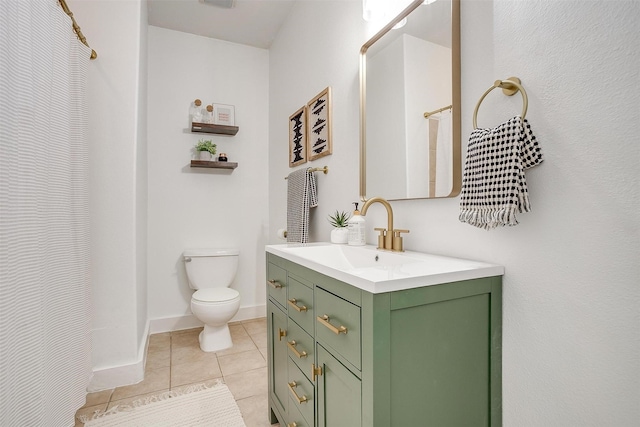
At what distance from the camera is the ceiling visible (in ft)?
8.20

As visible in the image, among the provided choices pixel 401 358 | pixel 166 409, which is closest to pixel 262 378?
pixel 166 409

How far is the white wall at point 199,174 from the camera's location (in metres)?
2.79

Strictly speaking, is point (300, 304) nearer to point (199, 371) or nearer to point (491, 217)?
point (491, 217)

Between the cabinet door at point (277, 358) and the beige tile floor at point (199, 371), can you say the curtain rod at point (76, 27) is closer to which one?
the cabinet door at point (277, 358)

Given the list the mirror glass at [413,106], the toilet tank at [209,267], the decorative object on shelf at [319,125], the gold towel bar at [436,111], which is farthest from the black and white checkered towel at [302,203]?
the gold towel bar at [436,111]

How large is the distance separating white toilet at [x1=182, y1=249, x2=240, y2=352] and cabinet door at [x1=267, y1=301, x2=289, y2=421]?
34.4 inches

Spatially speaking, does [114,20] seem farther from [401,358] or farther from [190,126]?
[401,358]

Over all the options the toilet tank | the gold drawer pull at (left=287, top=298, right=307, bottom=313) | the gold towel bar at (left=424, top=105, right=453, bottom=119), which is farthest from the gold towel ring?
the toilet tank

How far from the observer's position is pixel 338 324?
921 mm

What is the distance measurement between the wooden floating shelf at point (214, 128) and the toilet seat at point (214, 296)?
139cm

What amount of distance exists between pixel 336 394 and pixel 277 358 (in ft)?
1.95

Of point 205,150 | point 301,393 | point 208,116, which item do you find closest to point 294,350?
point 301,393

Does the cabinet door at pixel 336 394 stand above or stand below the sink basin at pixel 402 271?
below

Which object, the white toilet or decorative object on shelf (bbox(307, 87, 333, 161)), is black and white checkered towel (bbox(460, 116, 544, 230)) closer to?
decorative object on shelf (bbox(307, 87, 333, 161))
